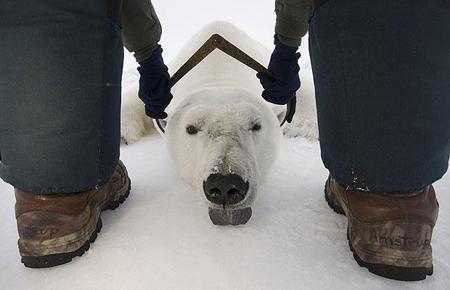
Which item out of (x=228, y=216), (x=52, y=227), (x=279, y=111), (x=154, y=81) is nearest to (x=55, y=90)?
(x=52, y=227)

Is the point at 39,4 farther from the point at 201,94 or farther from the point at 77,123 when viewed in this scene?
the point at 201,94

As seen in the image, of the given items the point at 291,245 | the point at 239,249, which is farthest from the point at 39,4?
the point at 291,245

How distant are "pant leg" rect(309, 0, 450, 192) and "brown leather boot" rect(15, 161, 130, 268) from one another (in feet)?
2.79

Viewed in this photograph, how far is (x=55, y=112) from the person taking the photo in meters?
1.13

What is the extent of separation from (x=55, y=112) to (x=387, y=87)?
0.95m

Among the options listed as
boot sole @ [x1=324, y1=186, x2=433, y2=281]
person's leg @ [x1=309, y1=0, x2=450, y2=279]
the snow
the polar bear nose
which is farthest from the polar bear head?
boot sole @ [x1=324, y1=186, x2=433, y2=281]

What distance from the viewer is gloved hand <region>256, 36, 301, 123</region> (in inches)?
62.6

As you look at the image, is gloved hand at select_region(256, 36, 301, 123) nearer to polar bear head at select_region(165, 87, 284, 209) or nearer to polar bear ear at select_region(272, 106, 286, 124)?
polar bear head at select_region(165, 87, 284, 209)

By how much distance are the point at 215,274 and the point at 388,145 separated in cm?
61

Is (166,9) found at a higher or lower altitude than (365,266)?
lower

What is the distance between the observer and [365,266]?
1120 mm

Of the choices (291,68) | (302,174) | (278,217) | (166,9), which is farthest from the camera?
(166,9)

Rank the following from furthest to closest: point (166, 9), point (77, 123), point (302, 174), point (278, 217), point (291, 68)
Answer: point (166, 9)
point (302, 174)
point (291, 68)
point (278, 217)
point (77, 123)

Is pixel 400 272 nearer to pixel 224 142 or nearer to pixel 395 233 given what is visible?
pixel 395 233
